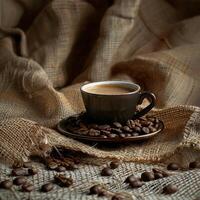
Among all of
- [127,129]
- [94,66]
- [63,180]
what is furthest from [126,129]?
[94,66]

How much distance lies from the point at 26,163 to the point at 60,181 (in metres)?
0.11

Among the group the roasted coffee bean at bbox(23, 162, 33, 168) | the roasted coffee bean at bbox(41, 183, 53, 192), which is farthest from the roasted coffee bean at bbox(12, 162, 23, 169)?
the roasted coffee bean at bbox(41, 183, 53, 192)

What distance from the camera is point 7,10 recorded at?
1.70m

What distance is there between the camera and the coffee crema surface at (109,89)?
123 cm

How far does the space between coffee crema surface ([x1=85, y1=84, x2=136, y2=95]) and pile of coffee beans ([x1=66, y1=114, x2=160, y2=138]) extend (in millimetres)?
58

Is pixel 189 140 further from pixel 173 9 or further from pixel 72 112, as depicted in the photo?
pixel 173 9

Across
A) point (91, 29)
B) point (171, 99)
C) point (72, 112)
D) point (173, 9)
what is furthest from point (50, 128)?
point (173, 9)

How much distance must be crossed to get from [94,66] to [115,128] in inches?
15.7

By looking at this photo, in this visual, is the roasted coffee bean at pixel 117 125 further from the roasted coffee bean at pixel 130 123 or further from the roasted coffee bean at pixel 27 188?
the roasted coffee bean at pixel 27 188

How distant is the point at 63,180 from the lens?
3.27 feet

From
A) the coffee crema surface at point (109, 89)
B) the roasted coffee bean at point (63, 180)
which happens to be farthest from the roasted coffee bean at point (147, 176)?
the coffee crema surface at point (109, 89)

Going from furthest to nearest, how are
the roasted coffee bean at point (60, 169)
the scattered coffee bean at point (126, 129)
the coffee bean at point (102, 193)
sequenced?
the scattered coffee bean at point (126, 129)
the roasted coffee bean at point (60, 169)
the coffee bean at point (102, 193)

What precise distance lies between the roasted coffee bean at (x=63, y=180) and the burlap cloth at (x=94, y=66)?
0.03m

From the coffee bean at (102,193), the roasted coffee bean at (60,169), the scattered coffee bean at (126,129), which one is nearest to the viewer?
the coffee bean at (102,193)
